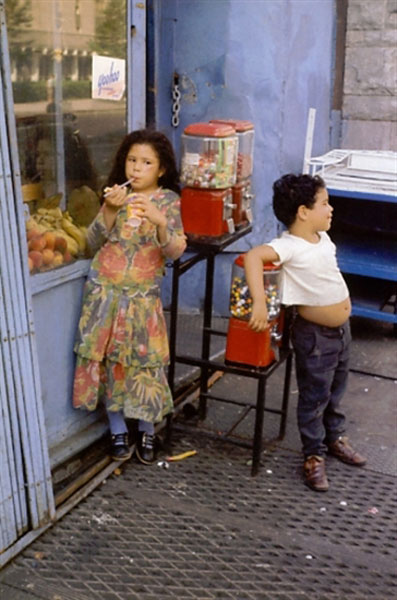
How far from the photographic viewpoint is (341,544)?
325 centimetres

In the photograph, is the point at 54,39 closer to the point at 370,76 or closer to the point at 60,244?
the point at 60,244

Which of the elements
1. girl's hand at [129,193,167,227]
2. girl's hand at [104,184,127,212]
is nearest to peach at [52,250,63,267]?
girl's hand at [104,184,127,212]

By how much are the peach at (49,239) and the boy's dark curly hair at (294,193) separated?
112 cm

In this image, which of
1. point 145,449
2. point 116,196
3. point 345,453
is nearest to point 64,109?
point 116,196

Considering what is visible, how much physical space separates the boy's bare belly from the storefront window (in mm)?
1176

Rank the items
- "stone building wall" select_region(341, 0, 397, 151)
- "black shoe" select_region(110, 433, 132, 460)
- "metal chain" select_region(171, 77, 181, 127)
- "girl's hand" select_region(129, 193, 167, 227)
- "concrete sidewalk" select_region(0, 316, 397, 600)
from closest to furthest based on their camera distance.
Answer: "concrete sidewalk" select_region(0, 316, 397, 600)
"girl's hand" select_region(129, 193, 167, 227)
"black shoe" select_region(110, 433, 132, 460)
"metal chain" select_region(171, 77, 181, 127)
"stone building wall" select_region(341, 0, 397, 151)

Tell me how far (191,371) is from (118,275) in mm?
1537

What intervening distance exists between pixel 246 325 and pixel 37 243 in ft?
3.63

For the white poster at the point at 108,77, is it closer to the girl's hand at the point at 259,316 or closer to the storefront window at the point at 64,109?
the storefront window at the point at 64,109

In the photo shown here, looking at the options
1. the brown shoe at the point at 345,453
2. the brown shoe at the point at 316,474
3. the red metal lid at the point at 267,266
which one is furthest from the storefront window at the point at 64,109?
the brown shoe at the point at 345,453

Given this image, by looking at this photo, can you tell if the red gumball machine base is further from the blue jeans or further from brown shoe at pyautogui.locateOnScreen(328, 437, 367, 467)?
brown shoe at pyautogui.locateOnScreen(328, 437, 367, 467)

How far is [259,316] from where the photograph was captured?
11.2ft

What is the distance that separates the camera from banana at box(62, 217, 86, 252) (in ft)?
12.0

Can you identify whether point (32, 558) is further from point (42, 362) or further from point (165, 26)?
point (165, 26)
